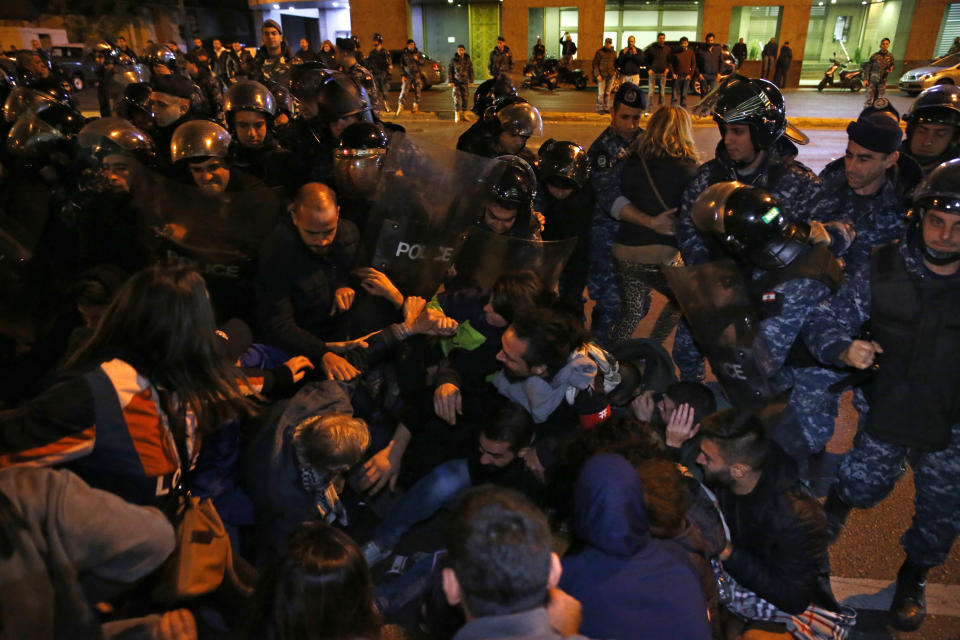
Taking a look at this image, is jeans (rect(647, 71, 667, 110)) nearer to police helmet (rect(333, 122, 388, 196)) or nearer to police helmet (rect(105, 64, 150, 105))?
police helmet (rect(105, 64, 150, 105))

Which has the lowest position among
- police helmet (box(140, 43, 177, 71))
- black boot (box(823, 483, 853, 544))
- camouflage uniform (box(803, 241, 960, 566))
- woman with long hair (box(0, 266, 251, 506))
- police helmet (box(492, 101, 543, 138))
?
black boot (box(823, 483, 853, 544))

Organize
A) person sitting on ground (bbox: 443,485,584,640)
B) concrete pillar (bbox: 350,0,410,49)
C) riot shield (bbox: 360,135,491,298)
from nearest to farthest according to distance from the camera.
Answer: person sitting on ground (bbox: 443,485,584,640)
riot shield (bbox: 360,135,491,298)
concrete pillar (bbox: 350,0,410,49)

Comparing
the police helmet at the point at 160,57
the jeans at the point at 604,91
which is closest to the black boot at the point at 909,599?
the police helmet at the point at 160,57

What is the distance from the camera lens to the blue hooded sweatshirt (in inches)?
69.4

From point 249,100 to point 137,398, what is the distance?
14.0 ft

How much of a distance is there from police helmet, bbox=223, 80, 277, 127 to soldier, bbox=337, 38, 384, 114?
818 millimetres

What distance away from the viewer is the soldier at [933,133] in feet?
14.3

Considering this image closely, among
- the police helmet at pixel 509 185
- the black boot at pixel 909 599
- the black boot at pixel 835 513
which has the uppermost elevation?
the police helmet at pixel 509 185

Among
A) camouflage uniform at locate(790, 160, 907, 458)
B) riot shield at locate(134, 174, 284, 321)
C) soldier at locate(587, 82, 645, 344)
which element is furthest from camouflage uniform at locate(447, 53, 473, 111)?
camouflage uniform at locate(790, 160, 907, 458)

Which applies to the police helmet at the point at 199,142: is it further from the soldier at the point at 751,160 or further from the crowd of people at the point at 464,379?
the soldier at the point at 751,160

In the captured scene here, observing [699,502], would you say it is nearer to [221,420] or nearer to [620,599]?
[620,599]

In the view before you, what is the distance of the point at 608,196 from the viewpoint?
14.8 ft

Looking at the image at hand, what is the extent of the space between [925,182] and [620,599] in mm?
2194

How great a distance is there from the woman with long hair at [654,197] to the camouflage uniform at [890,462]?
132 centimetres
